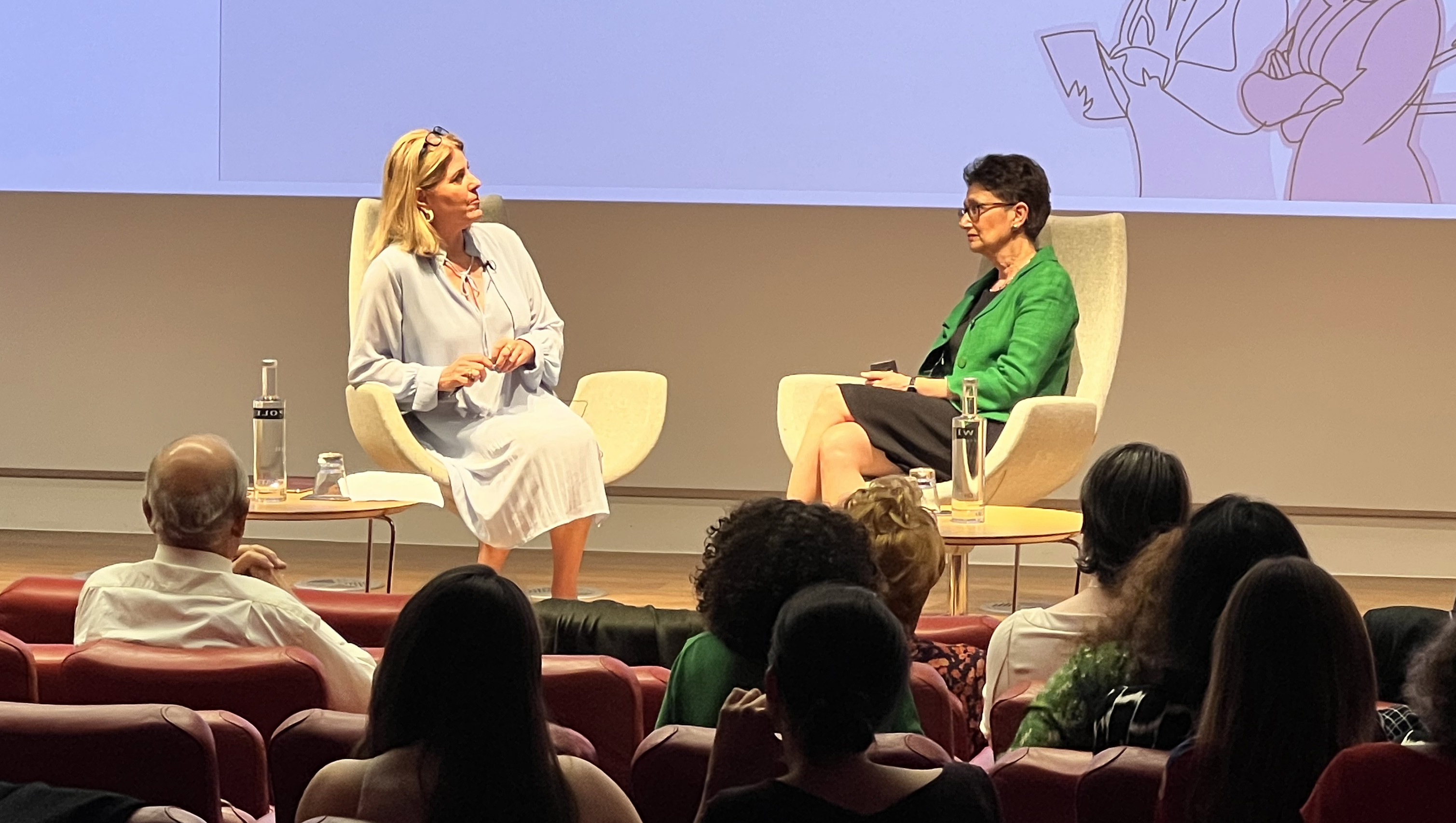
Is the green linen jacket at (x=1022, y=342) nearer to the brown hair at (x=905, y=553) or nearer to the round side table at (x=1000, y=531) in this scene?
the round side table at (x=1000, y=531)

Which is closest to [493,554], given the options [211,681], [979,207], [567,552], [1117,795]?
[567,552]

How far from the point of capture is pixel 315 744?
165cm

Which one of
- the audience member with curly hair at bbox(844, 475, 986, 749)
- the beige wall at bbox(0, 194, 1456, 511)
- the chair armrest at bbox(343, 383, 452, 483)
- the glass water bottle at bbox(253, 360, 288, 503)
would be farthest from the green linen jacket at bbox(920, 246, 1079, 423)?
the audience member with curly hair at bbox(844, 475, 986, 749)

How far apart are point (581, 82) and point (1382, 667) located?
383cm

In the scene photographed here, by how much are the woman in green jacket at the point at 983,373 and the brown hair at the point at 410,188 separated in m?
1.15

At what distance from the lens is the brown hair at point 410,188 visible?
4.26m

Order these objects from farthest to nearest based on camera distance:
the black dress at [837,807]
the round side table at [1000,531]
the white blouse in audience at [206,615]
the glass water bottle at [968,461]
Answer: the glass water bottle at [968,461], the round side table at [1000,531], the white blouse in audience at [206,615], the black dress at [837,807]

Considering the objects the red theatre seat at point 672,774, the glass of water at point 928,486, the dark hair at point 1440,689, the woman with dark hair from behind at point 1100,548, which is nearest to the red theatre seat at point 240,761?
the red theatre seat at point 672,774

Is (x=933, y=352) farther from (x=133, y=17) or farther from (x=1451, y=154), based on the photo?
(x=133, y=17)

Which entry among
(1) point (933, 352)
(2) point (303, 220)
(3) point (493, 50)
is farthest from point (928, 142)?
(2) point (303, 220)

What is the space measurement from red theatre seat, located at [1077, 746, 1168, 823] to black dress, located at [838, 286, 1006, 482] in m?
2.75

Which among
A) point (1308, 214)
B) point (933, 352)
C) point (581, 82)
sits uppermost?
point (581, 82)

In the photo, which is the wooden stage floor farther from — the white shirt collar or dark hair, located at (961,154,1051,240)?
the white shirt collar

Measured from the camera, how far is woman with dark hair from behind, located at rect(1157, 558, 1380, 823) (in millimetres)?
1552
